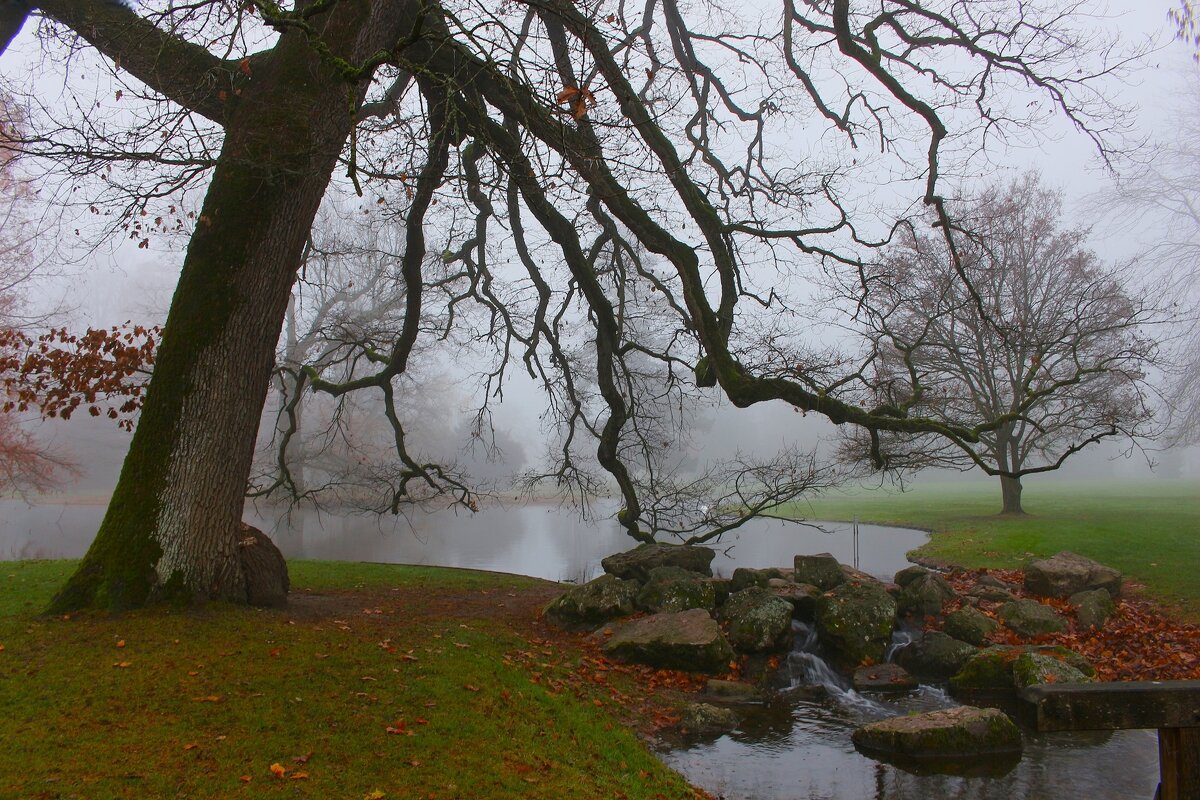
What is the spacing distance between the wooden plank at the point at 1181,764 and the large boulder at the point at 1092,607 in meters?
9.19

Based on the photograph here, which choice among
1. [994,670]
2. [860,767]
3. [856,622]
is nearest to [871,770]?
[860,767]

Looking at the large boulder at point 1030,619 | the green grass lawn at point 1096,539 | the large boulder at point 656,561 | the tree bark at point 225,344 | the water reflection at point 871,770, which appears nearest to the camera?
the water reflection at point 871,770

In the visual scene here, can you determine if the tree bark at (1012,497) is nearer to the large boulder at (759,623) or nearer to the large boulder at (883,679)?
the large boulder at (883,679)

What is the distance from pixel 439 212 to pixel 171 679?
8.98m

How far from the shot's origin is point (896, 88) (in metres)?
10.7

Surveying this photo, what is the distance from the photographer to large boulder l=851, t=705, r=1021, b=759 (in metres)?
7.04

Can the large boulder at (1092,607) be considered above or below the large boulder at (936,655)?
above

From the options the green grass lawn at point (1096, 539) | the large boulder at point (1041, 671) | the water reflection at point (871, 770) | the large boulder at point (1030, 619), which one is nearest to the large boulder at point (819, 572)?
the large boulder at point (1030, 619)

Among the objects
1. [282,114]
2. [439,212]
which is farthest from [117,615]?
[439,212]

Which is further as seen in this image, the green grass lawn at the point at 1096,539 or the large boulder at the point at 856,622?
the green grass lawn at the point at 1096,539

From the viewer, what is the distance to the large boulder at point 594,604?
Answer: 409 inches

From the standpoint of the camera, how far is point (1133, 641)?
→ 34.9 feet

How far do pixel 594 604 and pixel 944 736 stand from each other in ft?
15.5

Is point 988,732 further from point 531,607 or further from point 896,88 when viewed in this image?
point 896,88
